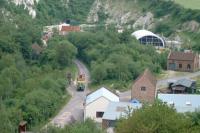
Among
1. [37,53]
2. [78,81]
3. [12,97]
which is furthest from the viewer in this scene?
[37,53]

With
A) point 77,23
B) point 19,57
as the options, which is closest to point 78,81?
point 19,57

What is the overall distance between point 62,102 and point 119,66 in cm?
742

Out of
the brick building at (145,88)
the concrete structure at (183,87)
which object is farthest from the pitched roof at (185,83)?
the brick building at (145,88)

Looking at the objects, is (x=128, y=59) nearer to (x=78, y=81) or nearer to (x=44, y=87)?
(x=78, y=81)

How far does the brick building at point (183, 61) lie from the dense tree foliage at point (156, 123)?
26664 mm

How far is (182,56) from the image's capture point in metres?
47.6

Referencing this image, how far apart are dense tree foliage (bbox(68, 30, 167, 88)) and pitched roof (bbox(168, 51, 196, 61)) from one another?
1.15 meters

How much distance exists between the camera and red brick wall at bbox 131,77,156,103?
3716cm

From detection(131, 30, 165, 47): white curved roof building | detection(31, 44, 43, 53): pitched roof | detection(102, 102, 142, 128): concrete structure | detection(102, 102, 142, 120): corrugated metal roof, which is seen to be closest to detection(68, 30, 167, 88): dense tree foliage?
detection(131, 30, 165, 47): white curved roof building

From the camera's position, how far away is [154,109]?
20.6 m

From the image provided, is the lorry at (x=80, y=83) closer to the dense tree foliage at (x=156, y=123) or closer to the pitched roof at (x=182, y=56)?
the pitched roof at (x=182, y=56)

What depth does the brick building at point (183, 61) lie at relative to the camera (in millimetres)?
47250

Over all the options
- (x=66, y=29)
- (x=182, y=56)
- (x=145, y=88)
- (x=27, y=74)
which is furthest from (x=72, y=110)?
(x=66, y=29)

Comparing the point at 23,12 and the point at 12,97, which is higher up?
the point at 23,12
